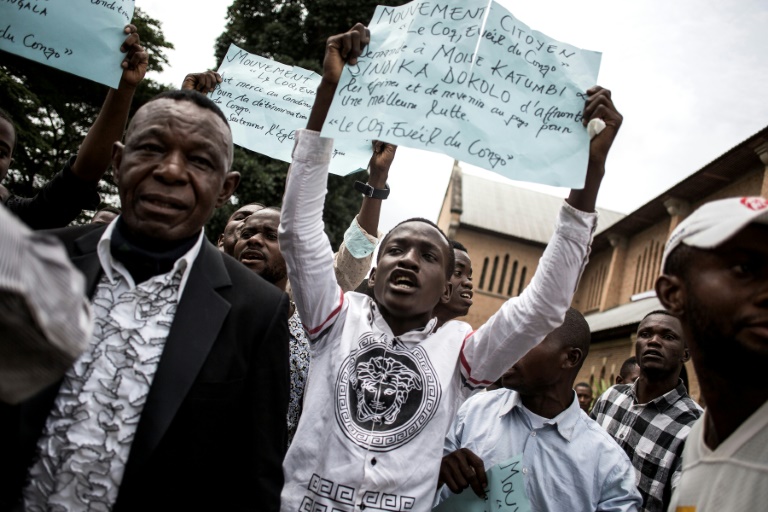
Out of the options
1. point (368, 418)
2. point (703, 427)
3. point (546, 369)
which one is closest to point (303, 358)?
point (368, 418)

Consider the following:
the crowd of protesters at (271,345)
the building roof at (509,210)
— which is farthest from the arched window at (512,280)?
the crowd of protesters at (271,345)

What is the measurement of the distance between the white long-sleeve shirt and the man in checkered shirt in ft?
5.82

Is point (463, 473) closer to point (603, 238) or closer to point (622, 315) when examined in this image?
point (622, 315)

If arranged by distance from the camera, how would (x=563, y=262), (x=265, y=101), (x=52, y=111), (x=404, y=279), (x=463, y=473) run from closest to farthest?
(x=563, y=262)
(x=463, y=473)
(x=404, y=279)
(x=265, y=101)
(x=52, y=111)

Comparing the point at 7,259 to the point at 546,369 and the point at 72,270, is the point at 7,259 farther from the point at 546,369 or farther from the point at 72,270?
the point at 546,369

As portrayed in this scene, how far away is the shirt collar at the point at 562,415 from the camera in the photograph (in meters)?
3.08

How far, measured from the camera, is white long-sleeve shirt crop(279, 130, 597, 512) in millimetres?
2209

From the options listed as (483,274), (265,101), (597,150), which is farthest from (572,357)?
(483,274)

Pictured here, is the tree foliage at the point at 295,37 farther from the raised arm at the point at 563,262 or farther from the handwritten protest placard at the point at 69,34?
the raised arm at the point at 563,262

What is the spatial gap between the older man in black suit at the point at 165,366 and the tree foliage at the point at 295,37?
499 inches

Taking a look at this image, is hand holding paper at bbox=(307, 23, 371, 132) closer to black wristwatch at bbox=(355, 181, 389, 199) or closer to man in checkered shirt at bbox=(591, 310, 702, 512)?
black wristwatch at bbox=(355, 181, 389, 199)

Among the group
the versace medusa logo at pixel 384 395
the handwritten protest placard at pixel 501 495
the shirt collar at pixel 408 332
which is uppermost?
the shirt collar at pixel 408 332

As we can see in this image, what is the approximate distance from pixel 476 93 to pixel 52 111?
52.2ft

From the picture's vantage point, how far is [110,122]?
8.88ft
